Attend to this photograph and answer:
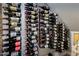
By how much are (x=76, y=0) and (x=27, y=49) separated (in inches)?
23.8

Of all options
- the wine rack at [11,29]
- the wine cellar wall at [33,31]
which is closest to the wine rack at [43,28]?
the wine cellar wall at [33,31]

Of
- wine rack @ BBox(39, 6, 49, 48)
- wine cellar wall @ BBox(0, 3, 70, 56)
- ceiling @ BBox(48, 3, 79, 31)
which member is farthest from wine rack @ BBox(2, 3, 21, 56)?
ceiling @ BBox(48, 3, 79, 31)

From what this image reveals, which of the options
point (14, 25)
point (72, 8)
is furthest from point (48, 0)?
point (14, 25)

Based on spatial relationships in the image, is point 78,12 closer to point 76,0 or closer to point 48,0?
→ point 76,0

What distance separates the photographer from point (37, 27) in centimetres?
187

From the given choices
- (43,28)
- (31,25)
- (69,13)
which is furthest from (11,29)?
(69,13)

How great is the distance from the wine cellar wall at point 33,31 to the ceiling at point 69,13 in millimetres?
37

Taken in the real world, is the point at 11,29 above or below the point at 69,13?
below

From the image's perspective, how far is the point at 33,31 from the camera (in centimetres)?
186

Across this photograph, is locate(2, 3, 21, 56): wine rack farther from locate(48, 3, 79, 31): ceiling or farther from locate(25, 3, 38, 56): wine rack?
locate(48, 3, 79, 31): ceiling

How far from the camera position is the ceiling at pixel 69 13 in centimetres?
184

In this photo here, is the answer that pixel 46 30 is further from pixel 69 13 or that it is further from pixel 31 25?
pixel 69 13

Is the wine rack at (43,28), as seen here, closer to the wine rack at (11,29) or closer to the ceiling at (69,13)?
the ceiling at (69,13)

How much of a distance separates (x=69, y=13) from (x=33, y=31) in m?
0.35
